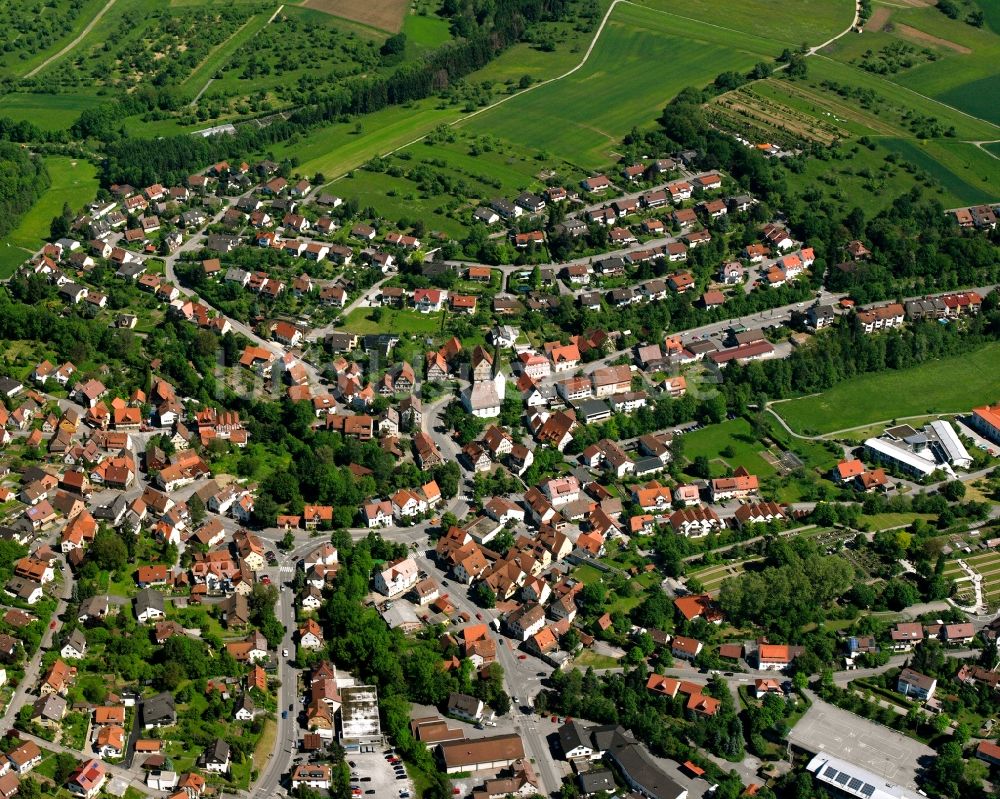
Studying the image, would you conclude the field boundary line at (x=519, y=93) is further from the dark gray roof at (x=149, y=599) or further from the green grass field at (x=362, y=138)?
the dark gray roof at (x=149, y=599)

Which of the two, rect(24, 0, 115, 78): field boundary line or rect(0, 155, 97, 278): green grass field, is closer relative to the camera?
rect(0, 155, 97, 278): green grass field

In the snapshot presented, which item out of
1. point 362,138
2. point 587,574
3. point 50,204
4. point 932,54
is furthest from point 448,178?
point 932,54

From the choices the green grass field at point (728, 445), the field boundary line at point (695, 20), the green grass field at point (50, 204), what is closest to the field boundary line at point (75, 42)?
the green grass field at point (50, 204)

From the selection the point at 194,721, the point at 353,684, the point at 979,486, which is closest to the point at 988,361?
the point at 979,486

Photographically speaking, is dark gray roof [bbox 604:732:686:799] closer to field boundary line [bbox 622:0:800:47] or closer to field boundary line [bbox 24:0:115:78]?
field boundary line [bbox 622:0:800:47]

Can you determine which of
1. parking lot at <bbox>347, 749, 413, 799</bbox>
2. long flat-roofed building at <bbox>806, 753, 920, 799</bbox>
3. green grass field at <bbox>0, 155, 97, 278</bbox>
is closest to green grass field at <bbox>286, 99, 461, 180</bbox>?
green grass field at <bbox>0, 155, 97, 278</bbox>

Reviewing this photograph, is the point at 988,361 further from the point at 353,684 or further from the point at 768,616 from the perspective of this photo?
the point at 353,684
